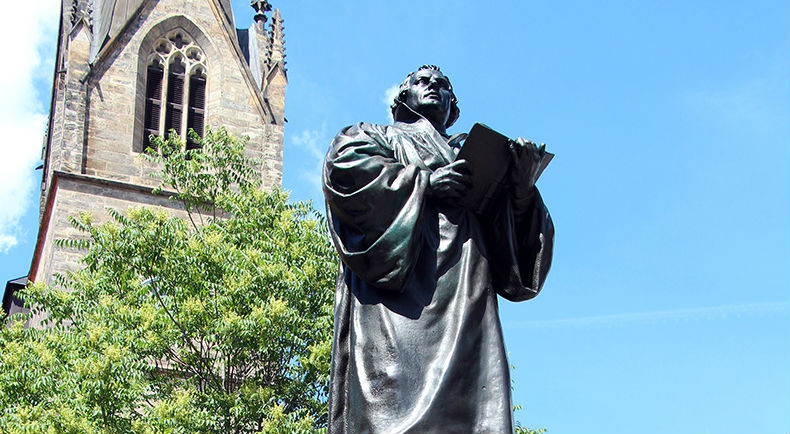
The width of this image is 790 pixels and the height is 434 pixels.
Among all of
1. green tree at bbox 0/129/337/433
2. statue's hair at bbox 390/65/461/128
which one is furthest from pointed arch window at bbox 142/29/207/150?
statue's hair at bbox 390/65/461/128

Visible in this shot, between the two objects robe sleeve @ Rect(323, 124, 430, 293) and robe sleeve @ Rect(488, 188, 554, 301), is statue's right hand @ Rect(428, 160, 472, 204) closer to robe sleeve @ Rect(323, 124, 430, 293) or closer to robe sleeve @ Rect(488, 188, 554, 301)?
robe sleeve @ Rect(323, 124, 430, 293)

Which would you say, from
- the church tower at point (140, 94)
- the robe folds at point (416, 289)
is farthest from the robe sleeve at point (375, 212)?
the church tower at point (140, 94)

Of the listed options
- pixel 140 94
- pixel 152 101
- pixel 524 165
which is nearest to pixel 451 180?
pixel 524 165

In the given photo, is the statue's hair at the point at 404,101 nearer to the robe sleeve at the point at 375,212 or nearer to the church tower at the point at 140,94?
the robe sleeve at the point at 375,212

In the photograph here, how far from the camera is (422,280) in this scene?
4.59 m

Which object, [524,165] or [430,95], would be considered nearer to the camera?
[524,165]

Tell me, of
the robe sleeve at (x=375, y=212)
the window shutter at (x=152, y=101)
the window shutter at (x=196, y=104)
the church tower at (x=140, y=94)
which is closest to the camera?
the robe sleeve at (x=375, y=212)

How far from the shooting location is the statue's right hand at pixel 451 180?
464cm

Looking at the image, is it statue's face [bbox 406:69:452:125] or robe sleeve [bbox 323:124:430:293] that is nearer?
robe sleeve [bbox 323:124:430:293]

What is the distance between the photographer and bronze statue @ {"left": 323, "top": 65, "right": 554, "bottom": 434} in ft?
14.2

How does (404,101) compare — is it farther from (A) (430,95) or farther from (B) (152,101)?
(B) (152,101)

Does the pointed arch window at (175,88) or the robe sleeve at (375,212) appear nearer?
the robe sleeve at (375,212)

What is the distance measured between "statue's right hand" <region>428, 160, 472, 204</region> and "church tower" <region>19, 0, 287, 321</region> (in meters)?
34.3

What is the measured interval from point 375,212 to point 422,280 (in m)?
0.33
